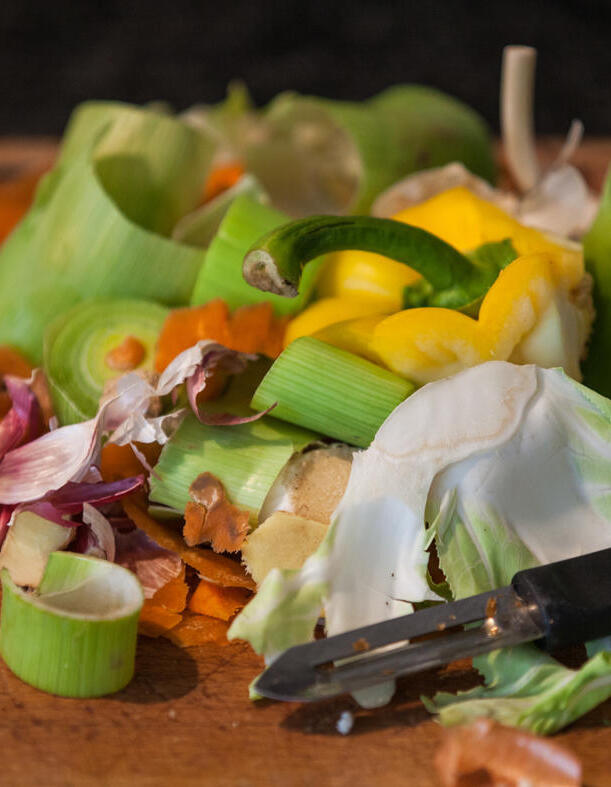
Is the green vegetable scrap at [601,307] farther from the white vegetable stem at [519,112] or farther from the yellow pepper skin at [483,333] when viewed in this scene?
the white vegetable stem at [519,112]

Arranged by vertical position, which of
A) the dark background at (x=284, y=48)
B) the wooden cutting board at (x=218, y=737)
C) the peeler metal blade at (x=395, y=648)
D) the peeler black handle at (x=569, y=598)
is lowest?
the dark background at (x=284, y=48)

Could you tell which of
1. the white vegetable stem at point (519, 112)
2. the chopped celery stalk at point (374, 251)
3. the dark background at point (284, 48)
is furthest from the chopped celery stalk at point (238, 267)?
the dark background at point (284, 48)

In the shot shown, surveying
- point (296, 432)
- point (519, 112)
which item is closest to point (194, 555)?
point (296, 432)

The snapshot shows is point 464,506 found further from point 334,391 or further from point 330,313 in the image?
point 330,313

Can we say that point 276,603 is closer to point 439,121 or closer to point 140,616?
point 140,616

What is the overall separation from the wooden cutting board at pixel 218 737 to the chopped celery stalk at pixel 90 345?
0.35 m

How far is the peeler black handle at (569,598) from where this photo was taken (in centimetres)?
87

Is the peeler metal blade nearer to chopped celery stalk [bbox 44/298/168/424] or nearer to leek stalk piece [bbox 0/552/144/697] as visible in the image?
leek stalk piece [bbox 0/552/144/697]

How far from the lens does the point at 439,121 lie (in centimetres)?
182

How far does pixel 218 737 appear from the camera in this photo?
88 cm

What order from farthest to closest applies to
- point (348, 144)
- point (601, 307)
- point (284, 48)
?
point (284, 48) → point (348, 144) → point (601, 307)

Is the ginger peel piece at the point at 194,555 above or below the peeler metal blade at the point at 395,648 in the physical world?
below

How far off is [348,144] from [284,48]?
5.52 ft

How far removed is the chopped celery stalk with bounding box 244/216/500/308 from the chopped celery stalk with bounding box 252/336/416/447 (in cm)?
8
